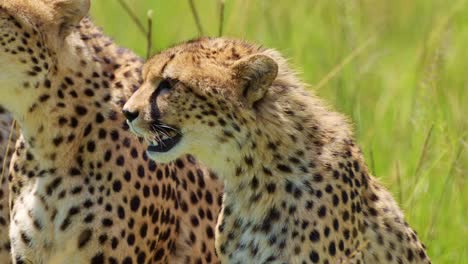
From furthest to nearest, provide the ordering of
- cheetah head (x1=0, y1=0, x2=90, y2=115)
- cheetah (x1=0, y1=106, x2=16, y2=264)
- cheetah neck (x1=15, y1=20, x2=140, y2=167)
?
cheetah (x1=0, y1=106, x2=16, y2=264)
cheetah neck (x1=15, y1=20, x2=140, y2=167)
cheetah head (x1=0, y1=0, x2=90, y2=115)

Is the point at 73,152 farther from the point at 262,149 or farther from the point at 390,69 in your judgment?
the point at 390,69

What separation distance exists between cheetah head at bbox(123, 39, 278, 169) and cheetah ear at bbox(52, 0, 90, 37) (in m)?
0.45

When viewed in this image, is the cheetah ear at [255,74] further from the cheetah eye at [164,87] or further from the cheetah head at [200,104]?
the cheetah eye at [164,87]

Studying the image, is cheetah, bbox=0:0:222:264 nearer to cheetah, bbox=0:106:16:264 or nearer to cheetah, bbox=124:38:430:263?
cheetah, bbox=0:106:16:264

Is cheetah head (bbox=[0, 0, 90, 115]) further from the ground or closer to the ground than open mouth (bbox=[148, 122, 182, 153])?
further from the ground

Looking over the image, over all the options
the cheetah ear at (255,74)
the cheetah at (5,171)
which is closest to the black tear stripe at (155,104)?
the cheetah ear at (255,74)

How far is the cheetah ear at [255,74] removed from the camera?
5.35 metres

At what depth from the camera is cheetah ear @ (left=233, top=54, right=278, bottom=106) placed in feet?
17.5

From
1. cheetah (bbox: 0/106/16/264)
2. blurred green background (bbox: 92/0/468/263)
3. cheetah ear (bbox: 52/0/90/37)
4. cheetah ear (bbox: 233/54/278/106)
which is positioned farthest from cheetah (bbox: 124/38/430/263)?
cheetah (bbox: 0/106/16/264)

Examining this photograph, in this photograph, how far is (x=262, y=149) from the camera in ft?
18.0

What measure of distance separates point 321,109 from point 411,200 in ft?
3.00

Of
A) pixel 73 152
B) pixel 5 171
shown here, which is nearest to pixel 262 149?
pixel 73 152

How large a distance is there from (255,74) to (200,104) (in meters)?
0.21

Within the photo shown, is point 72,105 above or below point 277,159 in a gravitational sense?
above
